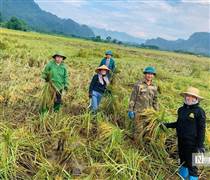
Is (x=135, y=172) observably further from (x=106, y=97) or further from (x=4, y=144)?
(x=106, y=97)

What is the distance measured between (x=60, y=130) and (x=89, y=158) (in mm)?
765

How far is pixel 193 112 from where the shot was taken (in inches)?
202

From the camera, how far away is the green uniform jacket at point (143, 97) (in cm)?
621

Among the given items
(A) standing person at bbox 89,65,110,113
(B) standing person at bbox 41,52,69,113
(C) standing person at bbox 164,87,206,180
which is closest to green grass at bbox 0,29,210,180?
(A) standing person at bbox 89,65,110,113

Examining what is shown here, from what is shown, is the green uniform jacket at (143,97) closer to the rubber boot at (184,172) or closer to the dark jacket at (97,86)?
the rubber boot at (184,172)

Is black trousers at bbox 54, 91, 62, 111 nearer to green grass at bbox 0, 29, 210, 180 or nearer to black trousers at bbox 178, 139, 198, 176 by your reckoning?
green grass at bbox 0, 29, 210, 180

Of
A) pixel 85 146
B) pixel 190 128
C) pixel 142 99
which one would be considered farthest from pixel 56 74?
pixel 190 128

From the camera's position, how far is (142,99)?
626 cm

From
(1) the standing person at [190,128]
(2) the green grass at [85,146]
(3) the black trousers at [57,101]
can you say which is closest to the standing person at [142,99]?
(2) the green grass at [85,146]

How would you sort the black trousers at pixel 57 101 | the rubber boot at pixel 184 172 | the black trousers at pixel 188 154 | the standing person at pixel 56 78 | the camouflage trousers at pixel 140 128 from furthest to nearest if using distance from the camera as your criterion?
the black trousers at pixel 57 101, the standing person at pixel 56 78, the camouflage trousers at pixel 140 128, the rubber boot at pixel 184 172, the black trousers at pixel 188 154

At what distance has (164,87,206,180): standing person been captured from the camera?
201 inches

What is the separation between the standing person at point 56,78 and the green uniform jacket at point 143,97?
1.57 metres

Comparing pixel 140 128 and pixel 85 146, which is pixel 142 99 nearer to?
pixel 140 128

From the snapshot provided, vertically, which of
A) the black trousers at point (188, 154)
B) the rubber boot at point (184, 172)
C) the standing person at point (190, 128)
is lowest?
the rubber boot at point (184, 172)
